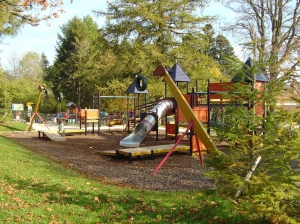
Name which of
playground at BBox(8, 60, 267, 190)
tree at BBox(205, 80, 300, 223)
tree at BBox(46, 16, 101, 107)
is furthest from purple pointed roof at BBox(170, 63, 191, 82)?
tree at BBox(46, 16, 101, 107)

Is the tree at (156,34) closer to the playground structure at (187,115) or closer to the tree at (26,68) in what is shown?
the playground structure at (187,115)

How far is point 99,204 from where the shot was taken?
5566 mm

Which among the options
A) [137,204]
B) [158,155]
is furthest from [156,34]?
[137,204]

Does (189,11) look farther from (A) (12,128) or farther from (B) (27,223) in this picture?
(B) (27,223)

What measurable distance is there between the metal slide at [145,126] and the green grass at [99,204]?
17.4 feet

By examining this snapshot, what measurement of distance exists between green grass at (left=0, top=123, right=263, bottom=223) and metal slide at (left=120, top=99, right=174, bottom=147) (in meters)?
5.31

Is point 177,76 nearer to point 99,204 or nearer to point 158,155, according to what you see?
point 158,155

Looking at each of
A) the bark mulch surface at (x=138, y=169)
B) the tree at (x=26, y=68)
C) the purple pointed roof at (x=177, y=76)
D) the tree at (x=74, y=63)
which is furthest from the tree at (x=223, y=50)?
the tree at (x=26, y=68)

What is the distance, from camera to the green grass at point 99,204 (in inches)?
194

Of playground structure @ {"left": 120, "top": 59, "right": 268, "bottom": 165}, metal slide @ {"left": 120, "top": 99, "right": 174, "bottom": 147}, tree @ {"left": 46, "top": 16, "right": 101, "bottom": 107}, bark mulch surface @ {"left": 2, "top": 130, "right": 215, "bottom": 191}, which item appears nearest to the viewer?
bark mulch surface @ {"left": 2, "top": 130, "right": 215, "bottom": 191}

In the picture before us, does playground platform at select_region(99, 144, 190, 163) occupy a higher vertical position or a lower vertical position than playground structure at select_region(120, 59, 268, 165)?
lower

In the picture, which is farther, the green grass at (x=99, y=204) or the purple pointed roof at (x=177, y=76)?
the purple pointed roof at (x=177, y=76)

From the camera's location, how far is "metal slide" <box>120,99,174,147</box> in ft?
41.6

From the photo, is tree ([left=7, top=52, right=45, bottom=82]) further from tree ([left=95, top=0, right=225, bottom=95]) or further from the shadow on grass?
the shadow on grass
